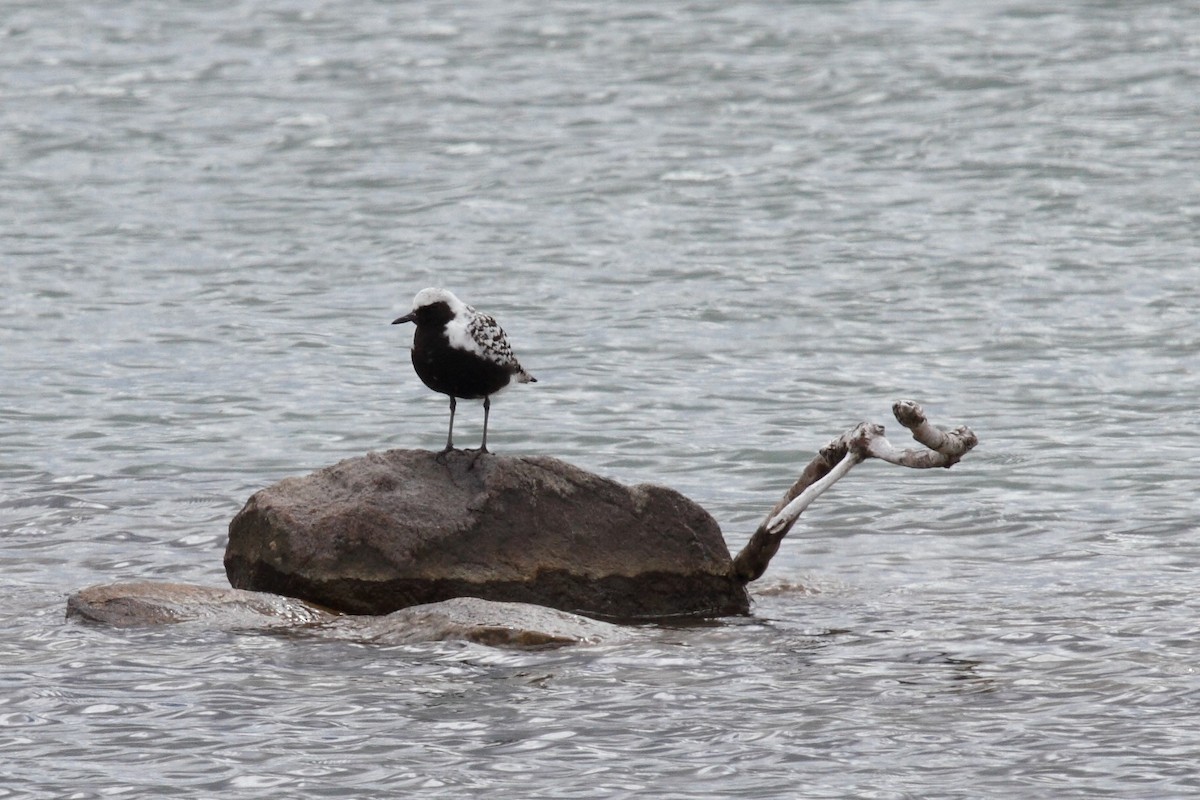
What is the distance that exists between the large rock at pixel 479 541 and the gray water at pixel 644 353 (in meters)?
0.63

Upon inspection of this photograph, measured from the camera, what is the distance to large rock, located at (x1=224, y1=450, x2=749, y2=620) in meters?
10.5

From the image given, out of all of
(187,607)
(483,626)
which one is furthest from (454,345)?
(187,607)

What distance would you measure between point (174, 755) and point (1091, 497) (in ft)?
27.5

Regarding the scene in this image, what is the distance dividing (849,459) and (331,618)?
10.7 ft

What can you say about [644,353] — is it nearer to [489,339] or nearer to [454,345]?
[489,339]

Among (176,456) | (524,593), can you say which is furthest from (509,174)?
(524,593)

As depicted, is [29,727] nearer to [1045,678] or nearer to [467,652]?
[467,652]

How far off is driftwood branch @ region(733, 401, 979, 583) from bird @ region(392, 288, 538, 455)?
1.93 m

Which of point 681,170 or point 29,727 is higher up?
point 681,170

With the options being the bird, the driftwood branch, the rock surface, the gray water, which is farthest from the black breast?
the driftwood branch

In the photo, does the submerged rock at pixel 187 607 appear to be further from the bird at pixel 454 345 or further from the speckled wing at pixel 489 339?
the speckled wing at pixel 489 339

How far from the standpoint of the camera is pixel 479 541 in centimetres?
1067

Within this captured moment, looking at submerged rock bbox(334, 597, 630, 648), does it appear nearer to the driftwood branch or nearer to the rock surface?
the rock surface

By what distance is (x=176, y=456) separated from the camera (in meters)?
15.5
